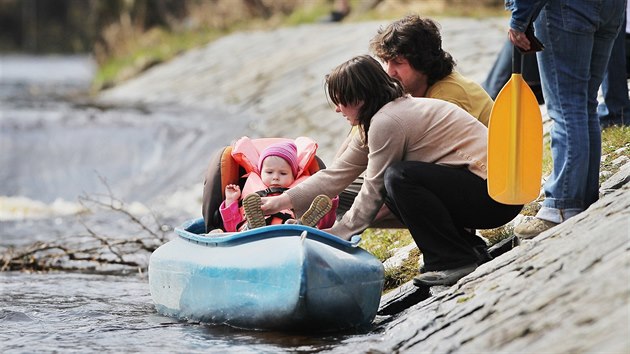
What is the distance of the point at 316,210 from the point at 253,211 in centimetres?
29

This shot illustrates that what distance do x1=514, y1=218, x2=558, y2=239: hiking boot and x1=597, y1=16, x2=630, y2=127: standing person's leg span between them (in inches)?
72.3

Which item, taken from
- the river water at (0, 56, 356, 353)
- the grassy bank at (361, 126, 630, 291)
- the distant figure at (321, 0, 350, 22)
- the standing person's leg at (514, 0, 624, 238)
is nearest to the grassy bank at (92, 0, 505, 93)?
the distant figure at (321, 0, 350, 22)

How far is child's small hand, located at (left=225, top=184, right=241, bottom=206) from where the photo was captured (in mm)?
5508

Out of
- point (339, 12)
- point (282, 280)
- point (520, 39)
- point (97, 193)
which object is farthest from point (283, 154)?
point (339, 12)

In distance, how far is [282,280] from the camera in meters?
4.69

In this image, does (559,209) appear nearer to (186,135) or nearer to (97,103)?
(186,135)

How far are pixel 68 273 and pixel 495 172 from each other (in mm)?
3912

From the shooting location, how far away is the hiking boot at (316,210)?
4949mm

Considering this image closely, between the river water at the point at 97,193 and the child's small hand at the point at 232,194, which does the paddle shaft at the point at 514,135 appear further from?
the child's small hand at the point at 232,194

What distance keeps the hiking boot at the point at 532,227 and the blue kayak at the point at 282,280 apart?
0.70 metres

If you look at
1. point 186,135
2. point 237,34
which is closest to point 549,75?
point 186,135

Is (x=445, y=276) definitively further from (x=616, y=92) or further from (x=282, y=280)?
(x=616, y=92)

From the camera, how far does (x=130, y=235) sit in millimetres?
9453

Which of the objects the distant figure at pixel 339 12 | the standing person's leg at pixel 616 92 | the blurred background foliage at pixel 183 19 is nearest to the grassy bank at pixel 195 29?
the blurred background foliage at pixel 183 19
